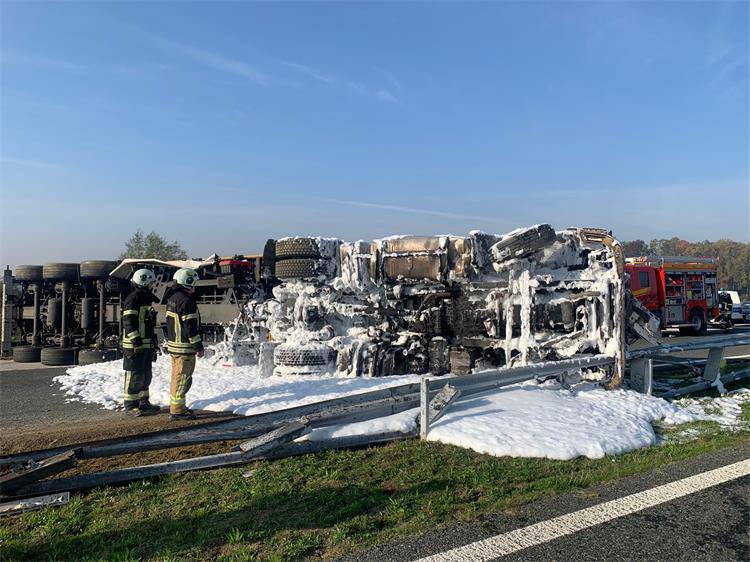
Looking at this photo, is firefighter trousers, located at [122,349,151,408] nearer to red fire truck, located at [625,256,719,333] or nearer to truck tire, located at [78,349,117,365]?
truck tire, located at [78,349,117,365]

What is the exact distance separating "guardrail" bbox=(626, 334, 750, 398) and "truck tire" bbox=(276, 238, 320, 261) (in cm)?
444

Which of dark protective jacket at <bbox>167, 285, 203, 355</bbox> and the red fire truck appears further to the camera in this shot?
the red fire truck

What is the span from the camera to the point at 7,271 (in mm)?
13820

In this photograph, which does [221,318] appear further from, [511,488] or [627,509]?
[627,509]

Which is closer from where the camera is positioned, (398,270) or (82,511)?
(82,511)

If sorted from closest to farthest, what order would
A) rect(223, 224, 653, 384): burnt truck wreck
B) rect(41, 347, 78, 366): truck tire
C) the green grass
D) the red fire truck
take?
the green grass < rect(223, 224, 653, 384): burnt truck wreck < rect(41, 347, 78, 366): truck tire < the red fire truck

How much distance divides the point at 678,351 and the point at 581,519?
506 centimetres

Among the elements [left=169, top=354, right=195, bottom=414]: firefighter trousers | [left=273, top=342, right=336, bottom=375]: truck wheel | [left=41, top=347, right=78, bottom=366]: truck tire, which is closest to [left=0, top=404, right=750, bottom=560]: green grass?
[left=169, top=354, right=195, bottom=414]: firefighter trousers

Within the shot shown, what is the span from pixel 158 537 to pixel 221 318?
268 inches

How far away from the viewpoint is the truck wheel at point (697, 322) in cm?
1959

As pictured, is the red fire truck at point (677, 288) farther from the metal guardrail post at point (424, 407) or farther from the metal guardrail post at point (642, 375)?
the metal guardrail post at point (424, 407)

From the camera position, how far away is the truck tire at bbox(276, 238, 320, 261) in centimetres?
829

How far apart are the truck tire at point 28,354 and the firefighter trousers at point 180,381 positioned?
876 cm

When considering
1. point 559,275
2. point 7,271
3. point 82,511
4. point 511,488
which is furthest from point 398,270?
point 7,271
